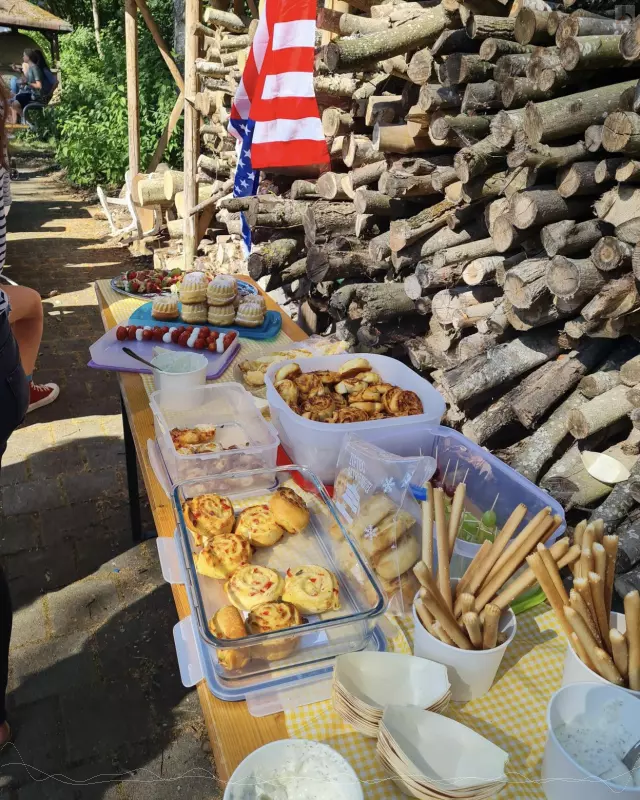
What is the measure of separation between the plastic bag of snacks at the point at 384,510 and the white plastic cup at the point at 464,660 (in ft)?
0.60

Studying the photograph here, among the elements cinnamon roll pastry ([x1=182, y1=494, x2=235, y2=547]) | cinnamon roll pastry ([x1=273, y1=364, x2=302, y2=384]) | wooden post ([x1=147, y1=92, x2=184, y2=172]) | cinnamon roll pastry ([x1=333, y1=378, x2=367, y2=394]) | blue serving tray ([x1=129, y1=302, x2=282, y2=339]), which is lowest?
blue serving tray ([x1=129, y1=302, x2=282, y2=339])

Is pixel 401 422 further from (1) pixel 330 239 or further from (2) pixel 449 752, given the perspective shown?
(1) pixel 330 239

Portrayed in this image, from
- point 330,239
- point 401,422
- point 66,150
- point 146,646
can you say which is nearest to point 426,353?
point 330,239

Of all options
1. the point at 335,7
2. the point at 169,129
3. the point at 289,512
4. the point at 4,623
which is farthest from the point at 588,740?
the point at 169,129

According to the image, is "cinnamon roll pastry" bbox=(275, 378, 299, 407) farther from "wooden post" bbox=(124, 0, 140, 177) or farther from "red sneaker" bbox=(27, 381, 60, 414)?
"wooden post" bbox=(124, 0, 140, 177)

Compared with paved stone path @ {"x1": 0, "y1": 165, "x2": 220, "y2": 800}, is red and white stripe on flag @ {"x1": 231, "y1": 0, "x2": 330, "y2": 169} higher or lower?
higher

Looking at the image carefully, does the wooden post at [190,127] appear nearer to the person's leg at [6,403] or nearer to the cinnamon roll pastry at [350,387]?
the person's leg at [6,403]

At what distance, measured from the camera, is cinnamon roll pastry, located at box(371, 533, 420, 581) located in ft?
4.86

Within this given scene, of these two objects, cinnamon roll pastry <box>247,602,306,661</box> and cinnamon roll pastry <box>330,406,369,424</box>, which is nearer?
cinnamon roll pastry <box>247,602,306,661</box>

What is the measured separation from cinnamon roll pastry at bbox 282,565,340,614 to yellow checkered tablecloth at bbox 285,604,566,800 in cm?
18

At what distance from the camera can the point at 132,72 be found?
802cm

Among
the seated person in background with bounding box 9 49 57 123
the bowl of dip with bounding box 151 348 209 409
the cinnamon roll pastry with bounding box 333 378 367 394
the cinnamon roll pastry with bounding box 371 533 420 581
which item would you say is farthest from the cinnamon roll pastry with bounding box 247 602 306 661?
the seated person in background with bounding box 9 49 57 123

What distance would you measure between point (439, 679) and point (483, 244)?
2.48m

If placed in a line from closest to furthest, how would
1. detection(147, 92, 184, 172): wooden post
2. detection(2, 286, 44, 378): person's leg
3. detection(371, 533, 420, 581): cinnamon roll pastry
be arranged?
detection(371, 533, 420, 581): cinnamon roll pastry
detection(2, 286, 44, 378): person's leg
detection(147, 92, 184, 172): wooden post
